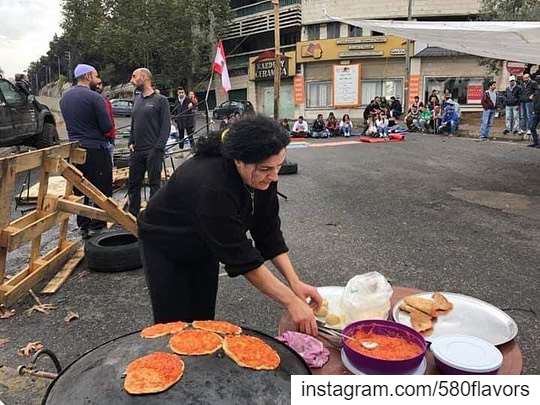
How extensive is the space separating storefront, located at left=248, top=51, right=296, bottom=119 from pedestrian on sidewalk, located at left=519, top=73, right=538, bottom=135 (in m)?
20.1

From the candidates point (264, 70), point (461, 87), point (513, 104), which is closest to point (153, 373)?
point (513, 104)

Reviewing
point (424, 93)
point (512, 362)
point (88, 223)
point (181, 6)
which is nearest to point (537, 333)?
point (512, 362)

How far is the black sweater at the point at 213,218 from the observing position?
183 centimetres

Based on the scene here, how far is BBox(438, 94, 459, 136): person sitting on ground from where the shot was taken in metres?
17.5

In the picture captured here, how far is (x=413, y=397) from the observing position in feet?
4.72

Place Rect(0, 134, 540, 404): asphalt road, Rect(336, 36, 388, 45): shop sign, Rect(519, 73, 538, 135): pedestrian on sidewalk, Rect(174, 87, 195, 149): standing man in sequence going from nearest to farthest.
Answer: Rect(0, 134, 540, 404): asphalt road, Rect(174, 87, 195, 149): standing man, Rect(519, 73, 538, 135): pedestrian on sidewalk, Rect(336, 36, 388, 45): shop sign

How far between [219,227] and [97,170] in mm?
4100

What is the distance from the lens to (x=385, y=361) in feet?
5.26

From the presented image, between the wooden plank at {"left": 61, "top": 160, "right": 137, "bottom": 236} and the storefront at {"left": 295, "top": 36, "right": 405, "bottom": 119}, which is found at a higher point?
the storefront at {"left": 295, "top": 36, "right": 405, "bottom": 119}

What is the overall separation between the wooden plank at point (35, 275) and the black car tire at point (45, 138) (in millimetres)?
7844

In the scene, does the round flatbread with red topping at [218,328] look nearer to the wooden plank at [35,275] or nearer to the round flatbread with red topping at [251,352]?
the round flatbread with red topping at [251,352]

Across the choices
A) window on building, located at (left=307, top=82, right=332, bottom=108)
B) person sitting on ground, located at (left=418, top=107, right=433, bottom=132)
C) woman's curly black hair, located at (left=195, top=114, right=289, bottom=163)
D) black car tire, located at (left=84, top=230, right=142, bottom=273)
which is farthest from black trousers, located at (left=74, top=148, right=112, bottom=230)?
window on building, located at (left=307, top=82, right=332, bottom=108)

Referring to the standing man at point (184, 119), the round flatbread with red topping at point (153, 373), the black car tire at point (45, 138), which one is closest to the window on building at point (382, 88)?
the standing man at point (184, 119)

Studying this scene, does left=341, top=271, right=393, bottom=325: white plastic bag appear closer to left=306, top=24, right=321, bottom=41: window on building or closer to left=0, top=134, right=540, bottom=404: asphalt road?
left=0, top=134, right=540, bottom=404: asphalt road
